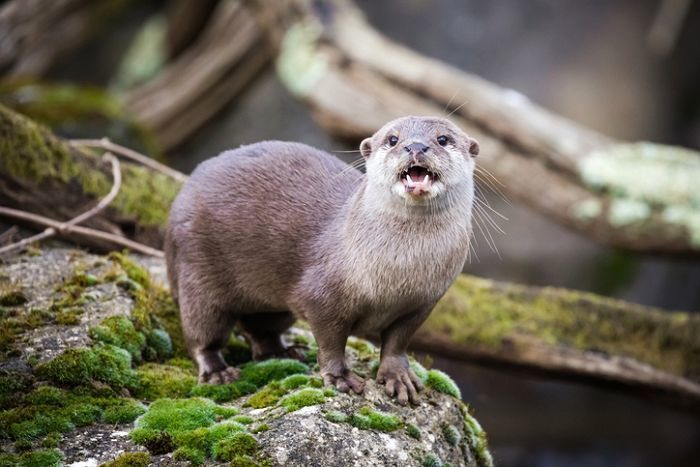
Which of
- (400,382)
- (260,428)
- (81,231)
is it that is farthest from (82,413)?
(81,231)

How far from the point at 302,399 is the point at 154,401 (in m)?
0.72

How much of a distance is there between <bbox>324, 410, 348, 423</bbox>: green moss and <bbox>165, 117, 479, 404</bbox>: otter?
0.83 ft

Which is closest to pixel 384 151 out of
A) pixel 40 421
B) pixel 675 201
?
pixel 40 421

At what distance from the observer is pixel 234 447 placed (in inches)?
131

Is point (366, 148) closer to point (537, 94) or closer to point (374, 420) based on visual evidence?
point (374, 420)

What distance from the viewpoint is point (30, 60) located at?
1022cm

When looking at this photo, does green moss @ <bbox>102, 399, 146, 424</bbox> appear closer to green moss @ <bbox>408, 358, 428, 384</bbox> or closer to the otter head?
green moss @ <bbox>408, 358, 428, 384</bbox>

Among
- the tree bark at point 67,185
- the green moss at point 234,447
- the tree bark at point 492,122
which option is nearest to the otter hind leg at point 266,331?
the green moss at point 234,447

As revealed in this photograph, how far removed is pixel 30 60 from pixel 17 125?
535 centimetres

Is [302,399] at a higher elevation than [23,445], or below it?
higher

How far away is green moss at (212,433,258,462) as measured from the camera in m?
3.30

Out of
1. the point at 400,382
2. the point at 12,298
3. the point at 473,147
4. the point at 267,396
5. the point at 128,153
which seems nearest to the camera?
the point at 267,396

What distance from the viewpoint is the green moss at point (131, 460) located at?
10.6ft

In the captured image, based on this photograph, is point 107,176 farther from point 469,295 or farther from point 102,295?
point 469,295
